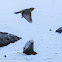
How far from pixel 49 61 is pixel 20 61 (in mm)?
1305

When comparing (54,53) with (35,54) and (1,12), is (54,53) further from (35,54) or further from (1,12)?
(1,12)

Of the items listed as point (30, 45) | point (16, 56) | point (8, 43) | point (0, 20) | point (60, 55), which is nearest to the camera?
point (16, 56)

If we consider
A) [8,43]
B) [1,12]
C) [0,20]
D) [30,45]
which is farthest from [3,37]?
[1,12]

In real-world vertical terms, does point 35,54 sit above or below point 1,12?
below

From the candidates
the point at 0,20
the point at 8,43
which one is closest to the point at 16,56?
the point at 8,43

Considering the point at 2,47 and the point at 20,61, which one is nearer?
the point at 20,61

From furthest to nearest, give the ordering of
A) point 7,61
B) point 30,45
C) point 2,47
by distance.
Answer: point 2,47
point 30,45
point 7,61

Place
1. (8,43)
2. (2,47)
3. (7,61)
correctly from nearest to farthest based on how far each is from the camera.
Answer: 1. (7,61)
2. (2,47)
3. (8,43)

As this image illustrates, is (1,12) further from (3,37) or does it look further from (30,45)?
(30,45)

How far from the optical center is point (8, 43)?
38.0 ft

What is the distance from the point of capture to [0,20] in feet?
69.1

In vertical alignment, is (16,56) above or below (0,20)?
below

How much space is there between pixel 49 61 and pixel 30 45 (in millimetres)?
2049

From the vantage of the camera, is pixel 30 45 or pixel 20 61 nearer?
pixel 20 61
